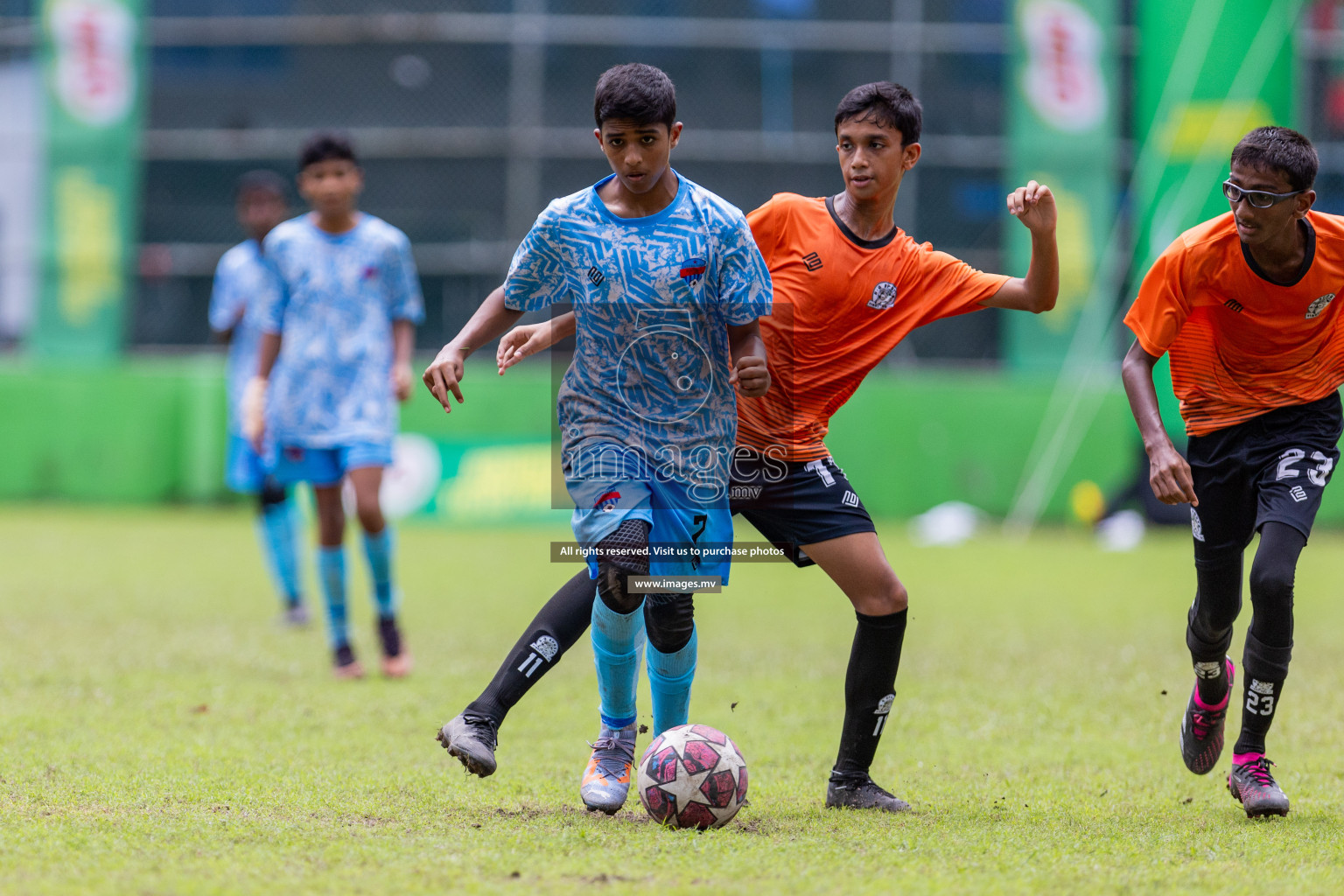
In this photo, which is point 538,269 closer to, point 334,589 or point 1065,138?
point 334,589

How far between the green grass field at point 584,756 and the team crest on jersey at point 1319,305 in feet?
4.88

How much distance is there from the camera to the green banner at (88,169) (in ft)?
59.4

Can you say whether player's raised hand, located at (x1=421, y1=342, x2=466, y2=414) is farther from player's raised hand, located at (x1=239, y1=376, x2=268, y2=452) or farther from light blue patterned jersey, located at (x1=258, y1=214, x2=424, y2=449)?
player's raised hand, located at (x1=239, y1=376, x2=268, y2=452)

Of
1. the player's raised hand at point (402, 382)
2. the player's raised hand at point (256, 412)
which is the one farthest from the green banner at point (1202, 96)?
the player's raised hand at point (256, 412)

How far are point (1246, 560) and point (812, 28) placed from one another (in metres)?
9.65

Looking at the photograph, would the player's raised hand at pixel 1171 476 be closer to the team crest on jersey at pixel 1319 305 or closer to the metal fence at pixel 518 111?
the team crest on jersey at pixel 1319 305

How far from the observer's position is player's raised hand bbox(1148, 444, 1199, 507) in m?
4.36

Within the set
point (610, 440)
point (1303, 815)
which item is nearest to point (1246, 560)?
point (1303, 815)

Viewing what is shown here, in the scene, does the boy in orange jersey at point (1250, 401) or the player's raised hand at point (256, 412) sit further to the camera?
the player's raised hand at point (256, 412)

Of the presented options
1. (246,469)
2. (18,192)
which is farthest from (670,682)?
(18,192)

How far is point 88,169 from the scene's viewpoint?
18203 millimetres

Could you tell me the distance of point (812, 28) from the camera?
747 inches

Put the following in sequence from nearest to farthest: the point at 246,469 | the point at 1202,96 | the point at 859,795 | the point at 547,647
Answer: the point at 859,795, the point at 547,647, the point at 246,469, the point at 1202,96

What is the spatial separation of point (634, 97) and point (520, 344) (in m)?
0.83
